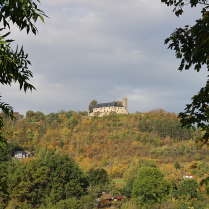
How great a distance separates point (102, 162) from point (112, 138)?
22.0m

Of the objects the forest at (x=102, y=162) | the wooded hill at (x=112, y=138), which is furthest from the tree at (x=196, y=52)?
the wooded hill at (x=112, y=138)

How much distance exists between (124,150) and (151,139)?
11.8 metres

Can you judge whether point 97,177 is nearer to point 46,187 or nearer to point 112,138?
point 46,187

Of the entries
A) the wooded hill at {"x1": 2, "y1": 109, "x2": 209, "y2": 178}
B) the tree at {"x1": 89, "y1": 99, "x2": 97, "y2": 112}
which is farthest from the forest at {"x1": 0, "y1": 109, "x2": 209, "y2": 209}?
the tree at {"x1": 89, "y1": 99, "x2": 97, "y2": 112}

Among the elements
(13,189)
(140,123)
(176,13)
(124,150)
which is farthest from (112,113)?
(176,13)

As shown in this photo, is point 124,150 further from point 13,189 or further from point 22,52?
point 22,52

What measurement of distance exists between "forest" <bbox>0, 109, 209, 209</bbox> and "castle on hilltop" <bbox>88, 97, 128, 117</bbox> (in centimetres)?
563

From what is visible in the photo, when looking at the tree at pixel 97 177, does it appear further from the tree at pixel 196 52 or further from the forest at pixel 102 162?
the tree at pixel 196 52

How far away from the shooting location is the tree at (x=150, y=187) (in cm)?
5241

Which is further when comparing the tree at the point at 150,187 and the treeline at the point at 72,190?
the tree at the point at 150,187

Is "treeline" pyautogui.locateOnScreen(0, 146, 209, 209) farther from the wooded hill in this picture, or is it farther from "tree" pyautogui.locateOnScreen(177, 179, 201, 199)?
the wooded hill

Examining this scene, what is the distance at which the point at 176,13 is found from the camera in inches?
333

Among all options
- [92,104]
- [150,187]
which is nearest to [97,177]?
[150,187]

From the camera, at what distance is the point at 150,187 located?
175ft
